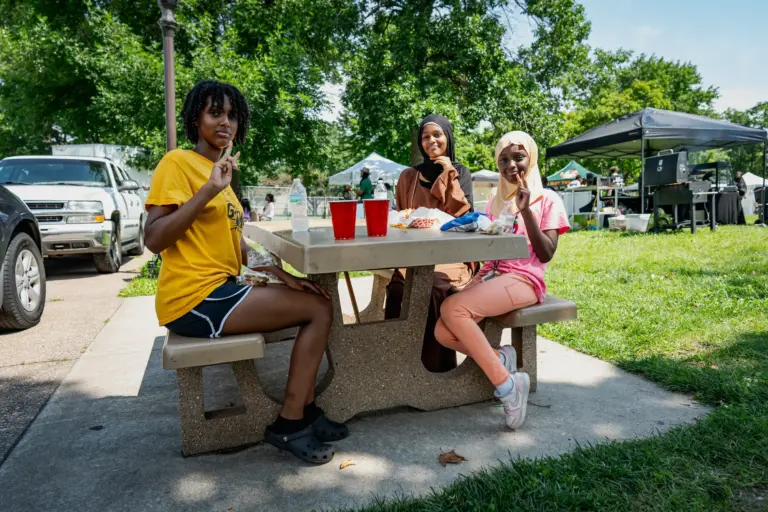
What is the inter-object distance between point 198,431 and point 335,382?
2.26 ft

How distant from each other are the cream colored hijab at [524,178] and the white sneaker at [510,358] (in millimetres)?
791

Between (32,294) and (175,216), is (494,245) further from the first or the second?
(32,294)

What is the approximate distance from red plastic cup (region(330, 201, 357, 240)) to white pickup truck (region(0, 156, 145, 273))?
672 cm

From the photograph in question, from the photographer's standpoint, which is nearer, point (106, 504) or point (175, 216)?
point (106, 504)

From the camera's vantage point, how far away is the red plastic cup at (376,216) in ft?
8.32

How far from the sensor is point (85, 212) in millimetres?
7824

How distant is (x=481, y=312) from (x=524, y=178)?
2.66 feet

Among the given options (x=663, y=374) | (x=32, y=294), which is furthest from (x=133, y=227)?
(x=663, y=374)

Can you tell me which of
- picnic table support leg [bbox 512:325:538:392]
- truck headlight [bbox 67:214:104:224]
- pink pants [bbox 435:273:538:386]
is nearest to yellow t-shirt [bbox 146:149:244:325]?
pink pants [bbox 435:273:538:386]

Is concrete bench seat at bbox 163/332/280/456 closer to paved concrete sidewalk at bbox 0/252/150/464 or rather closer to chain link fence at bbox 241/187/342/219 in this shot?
paved concrete sidewalk at bbox 0/252/150/464

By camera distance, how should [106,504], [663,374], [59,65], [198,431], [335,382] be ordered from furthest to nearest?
[59,65] → [663,374] → [335,382] → [198,431] → [106,504]

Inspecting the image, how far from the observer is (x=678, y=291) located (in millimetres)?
5438

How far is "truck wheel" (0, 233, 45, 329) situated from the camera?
4.57 m

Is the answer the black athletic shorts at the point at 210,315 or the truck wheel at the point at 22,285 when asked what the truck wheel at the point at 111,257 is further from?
the black athletic shorts at the point at 210,315
